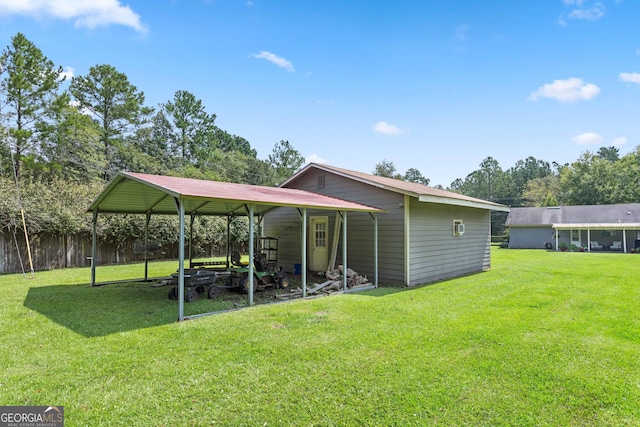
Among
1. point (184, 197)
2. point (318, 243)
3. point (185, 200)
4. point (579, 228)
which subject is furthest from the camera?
point (579, 228)

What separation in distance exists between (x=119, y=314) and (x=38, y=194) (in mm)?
9446

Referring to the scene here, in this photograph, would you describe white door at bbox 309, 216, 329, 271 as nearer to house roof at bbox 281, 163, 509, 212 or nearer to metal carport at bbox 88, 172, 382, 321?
house roof at bbox 281, 163, 509, 212

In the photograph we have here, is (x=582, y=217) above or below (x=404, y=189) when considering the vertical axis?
below

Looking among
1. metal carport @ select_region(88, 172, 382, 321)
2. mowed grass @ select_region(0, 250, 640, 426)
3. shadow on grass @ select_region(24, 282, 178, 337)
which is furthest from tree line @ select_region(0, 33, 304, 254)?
mowed grass @ select_region(0, 250, 640, 426)

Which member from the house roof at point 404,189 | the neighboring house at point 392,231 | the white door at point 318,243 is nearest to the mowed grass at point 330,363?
the neighboring house at point 392,231

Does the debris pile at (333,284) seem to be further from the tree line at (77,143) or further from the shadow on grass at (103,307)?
the tree line at (77,143)

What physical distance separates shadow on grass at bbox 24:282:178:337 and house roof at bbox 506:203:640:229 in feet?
89.0

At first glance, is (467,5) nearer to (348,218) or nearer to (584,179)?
(348,218)

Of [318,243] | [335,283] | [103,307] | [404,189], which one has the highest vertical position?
[404,189]

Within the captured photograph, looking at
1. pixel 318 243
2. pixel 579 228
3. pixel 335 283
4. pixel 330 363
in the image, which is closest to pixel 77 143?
pixel 318 243

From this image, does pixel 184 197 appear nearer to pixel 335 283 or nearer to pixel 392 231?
pixel 335 283

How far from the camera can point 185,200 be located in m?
7.82

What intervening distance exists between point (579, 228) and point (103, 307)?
28496 mm

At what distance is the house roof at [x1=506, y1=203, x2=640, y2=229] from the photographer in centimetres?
2331
